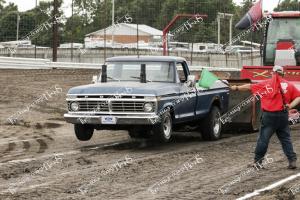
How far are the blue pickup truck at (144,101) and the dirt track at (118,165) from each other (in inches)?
16.8

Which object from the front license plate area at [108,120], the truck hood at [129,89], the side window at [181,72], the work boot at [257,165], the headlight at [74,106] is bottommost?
the work boot at [257,165]

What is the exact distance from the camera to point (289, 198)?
28.7 feet

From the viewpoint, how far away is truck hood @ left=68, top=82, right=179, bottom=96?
A: 43.3ft

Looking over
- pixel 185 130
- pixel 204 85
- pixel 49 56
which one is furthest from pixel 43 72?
pixel 204 85

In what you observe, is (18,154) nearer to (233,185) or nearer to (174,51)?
(233,185)

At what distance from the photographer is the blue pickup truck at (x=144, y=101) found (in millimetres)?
13188

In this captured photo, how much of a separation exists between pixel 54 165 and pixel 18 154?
1.56 metres

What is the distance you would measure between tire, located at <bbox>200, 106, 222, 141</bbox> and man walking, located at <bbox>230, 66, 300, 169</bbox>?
13.6 ft

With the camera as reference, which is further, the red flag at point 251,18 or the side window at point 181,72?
the red flag at point 251,18

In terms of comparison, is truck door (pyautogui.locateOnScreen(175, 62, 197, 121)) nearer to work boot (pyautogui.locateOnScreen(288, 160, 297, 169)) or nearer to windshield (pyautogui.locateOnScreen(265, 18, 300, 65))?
work boot (pyautogui.locateOnScreen(288, 160, 297, 169))

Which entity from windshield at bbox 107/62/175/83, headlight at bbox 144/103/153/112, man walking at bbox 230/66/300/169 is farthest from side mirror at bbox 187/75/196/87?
man walking at bbox 230/66/300/169

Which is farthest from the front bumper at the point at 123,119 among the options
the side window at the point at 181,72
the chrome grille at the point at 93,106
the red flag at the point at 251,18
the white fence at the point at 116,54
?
the white fence at the point at 116,54

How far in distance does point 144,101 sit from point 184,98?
1.51m

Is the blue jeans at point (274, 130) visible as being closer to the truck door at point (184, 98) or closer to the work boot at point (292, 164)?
the work boot at point (292, 164)
